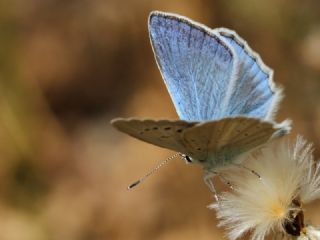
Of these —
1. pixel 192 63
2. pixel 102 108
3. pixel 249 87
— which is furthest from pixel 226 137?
pixel 102 108

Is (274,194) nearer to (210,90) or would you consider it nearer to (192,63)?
(210,90)

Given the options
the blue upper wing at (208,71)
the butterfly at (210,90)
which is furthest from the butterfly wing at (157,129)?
the blue upper wing at (208,71)

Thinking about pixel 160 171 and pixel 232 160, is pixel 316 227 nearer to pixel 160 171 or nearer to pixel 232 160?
pixel 232 160

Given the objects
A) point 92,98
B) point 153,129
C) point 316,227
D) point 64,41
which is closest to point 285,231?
point 316,227

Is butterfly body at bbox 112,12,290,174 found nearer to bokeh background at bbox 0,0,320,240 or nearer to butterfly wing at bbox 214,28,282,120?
butterfly wing at bbox 214,28,282,120

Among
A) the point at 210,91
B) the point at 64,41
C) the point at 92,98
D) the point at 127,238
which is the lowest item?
the point at 127,238

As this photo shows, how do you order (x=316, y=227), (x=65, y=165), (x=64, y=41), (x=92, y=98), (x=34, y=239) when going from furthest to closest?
(x=64, y=41) → (x=92, y=98) → (x=65, y=165) → (x=34, y=239) → (x=316, y=227)
